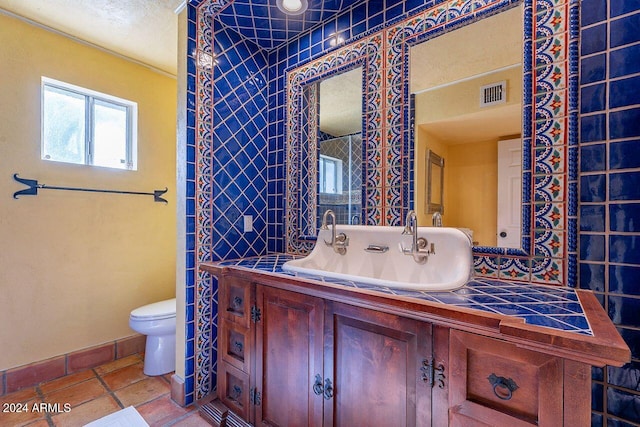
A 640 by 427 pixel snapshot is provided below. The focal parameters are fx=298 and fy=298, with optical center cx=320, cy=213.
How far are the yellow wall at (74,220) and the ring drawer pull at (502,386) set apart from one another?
2.46 m

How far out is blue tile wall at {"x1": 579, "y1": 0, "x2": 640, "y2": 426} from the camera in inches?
37.2

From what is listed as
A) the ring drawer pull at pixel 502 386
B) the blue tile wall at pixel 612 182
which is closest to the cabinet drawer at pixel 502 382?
the ring drawer pull at pixel 502 386

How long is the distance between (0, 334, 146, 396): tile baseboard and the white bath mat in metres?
0.69

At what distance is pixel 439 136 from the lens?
1354 mm

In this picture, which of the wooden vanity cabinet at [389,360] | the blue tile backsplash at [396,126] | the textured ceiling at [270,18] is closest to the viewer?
the wooden vanity cabinet at [389,360]

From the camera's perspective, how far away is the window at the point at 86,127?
6.54 feet

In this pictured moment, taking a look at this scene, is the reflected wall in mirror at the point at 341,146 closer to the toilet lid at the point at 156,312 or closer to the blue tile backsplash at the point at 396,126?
the blue tile backsplash at the point at 396,126

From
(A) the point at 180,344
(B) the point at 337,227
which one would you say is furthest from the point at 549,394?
(A) the point at 180,344

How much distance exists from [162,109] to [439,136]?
2228 mm

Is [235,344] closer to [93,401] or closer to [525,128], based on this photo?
[93,401]

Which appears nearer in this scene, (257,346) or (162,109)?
(257,346)

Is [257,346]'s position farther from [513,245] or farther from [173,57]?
[173,57]

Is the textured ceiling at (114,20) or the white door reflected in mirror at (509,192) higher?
the textured ceiling at (114,20)

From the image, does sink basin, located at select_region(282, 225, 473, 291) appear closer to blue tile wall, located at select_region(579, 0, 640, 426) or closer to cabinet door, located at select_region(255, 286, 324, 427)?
cabinet door, located at select_region(255, 286, 324, 427)
